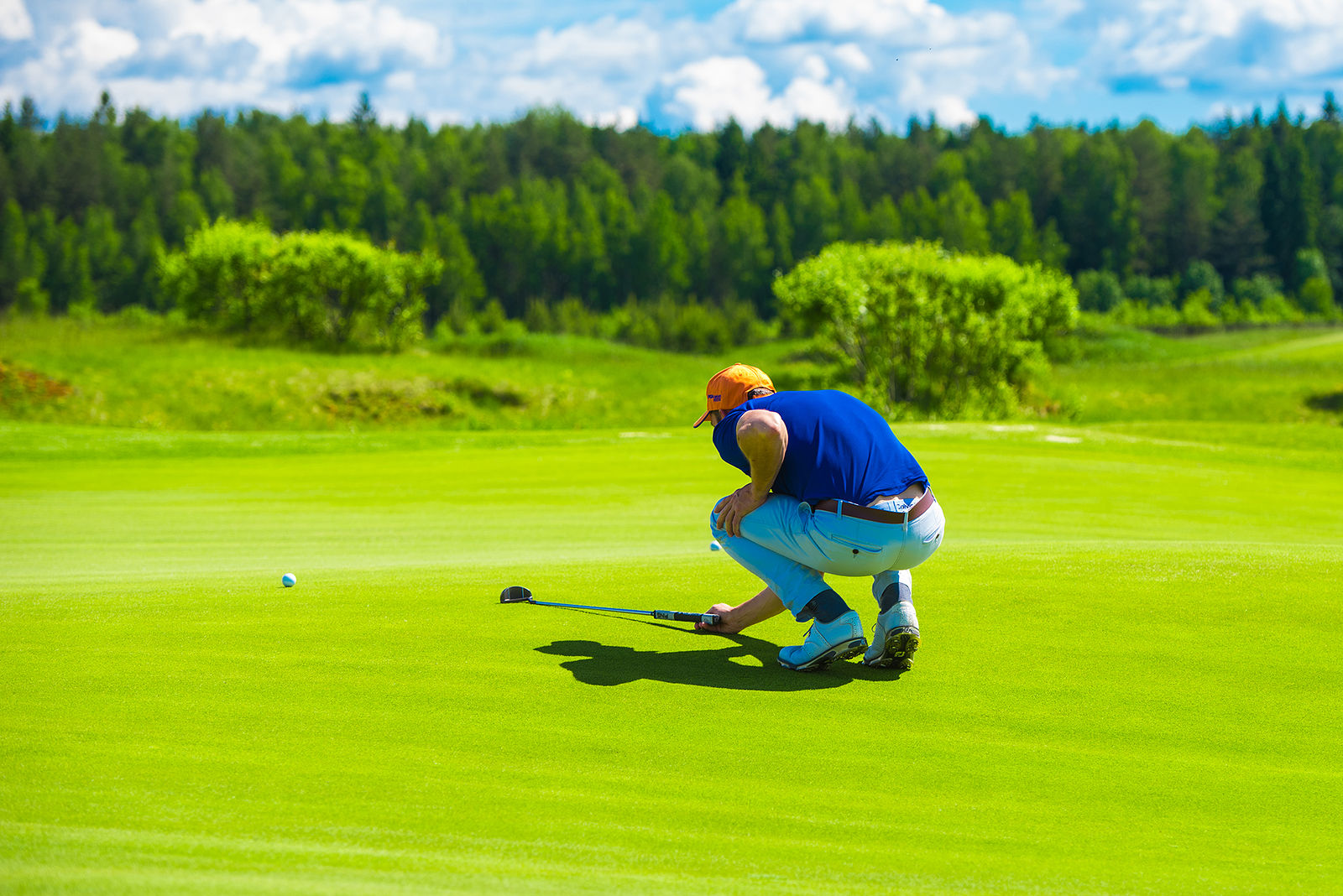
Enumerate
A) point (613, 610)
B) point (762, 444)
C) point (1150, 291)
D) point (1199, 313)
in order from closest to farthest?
point (762, 444) → point (613, 610) → point (1199, 313) → point (1150, 291)

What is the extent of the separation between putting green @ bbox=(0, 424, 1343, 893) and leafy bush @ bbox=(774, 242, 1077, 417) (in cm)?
3051

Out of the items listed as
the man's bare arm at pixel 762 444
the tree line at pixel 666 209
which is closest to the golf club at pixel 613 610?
the man's bare arm at pixel 762 444

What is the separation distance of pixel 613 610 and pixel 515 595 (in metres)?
0.64

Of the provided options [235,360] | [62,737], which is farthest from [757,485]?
[235,360]

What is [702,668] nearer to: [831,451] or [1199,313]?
[831,451]

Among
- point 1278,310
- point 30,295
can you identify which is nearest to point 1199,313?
point 1278,310

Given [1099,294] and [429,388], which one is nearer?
[429,388]

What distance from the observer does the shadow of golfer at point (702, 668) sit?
538 cm

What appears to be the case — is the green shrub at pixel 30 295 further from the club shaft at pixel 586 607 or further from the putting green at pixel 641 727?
the club shaft at pixel 586 607

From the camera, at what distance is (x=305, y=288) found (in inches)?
1999

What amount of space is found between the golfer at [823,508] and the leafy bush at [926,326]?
3364 centimetres

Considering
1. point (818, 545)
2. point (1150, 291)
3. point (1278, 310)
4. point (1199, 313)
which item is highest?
point (1150, 291)

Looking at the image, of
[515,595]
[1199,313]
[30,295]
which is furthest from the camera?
[30,295]

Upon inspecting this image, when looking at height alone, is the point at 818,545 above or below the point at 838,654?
above
